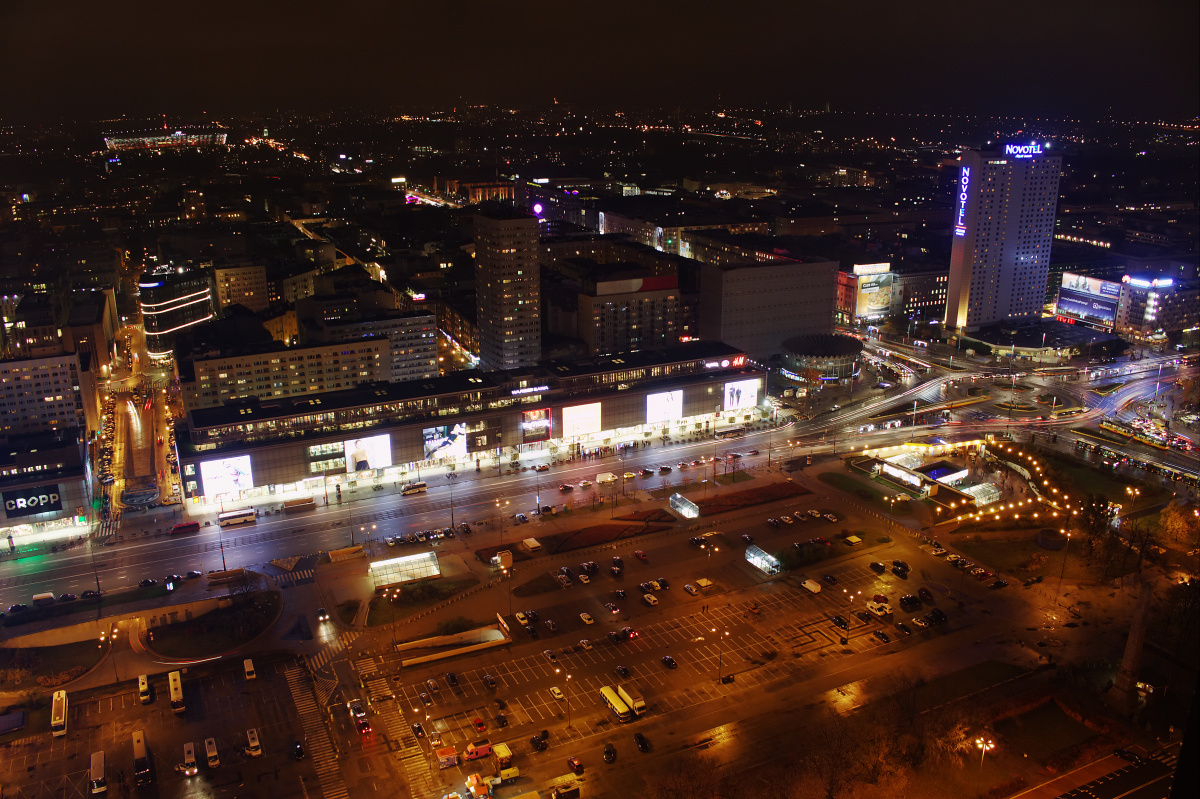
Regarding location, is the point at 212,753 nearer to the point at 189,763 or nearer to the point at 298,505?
the point at 189,763

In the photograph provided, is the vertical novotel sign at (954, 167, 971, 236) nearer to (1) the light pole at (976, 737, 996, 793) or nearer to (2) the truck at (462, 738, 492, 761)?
(1) the light pole at (976, 737, 996, 793)

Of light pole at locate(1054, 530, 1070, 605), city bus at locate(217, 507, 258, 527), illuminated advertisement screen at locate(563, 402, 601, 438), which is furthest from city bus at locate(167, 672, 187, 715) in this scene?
light pole at locate(1054, 530, 1070, 605)

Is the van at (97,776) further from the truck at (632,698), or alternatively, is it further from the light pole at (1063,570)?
the light pole at (1063,570)

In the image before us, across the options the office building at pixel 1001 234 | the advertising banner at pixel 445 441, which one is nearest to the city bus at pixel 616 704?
the advertising banner at pixel 445 441

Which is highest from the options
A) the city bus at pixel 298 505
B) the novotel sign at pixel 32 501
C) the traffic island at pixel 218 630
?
the novotel sign at pixel 32 501

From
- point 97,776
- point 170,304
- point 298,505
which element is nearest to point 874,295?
point 298,505

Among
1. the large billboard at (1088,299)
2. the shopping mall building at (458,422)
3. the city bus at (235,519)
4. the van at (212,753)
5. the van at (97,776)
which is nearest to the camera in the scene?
the van at (97,776)

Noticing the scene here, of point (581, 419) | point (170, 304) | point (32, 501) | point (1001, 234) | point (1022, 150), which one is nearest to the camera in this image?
point (32, 501)
